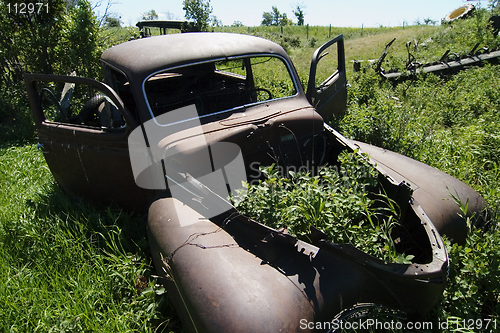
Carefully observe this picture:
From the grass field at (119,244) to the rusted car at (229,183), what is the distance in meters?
0.27

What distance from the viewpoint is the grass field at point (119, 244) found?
7.61 ft

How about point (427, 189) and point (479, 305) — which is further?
point (427, 189)

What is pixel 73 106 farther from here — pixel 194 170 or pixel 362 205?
pixel 362 205

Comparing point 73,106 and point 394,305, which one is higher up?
point 73,106

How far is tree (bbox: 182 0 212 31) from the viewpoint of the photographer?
11984 mm

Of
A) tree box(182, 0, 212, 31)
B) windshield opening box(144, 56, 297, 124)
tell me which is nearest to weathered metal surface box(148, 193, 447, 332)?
windshield opening box(144, 56, 297, 124)

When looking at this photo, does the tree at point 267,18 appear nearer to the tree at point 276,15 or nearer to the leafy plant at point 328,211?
the tree at point 276,15

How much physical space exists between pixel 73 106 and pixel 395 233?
5.68 m

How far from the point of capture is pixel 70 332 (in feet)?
7.52

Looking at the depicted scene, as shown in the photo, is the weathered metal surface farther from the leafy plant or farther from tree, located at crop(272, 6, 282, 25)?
tree, located at crop(272, 6, 282, 25)

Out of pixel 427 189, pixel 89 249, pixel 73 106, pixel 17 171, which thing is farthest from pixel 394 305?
pixel 73 106

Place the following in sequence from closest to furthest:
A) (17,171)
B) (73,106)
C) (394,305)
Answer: (394,305) < (17,171) < (73,106)

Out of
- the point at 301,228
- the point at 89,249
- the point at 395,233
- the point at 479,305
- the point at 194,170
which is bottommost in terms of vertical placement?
the point at 479,305

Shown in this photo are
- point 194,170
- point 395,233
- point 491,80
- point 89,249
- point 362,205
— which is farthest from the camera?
point 491,80
